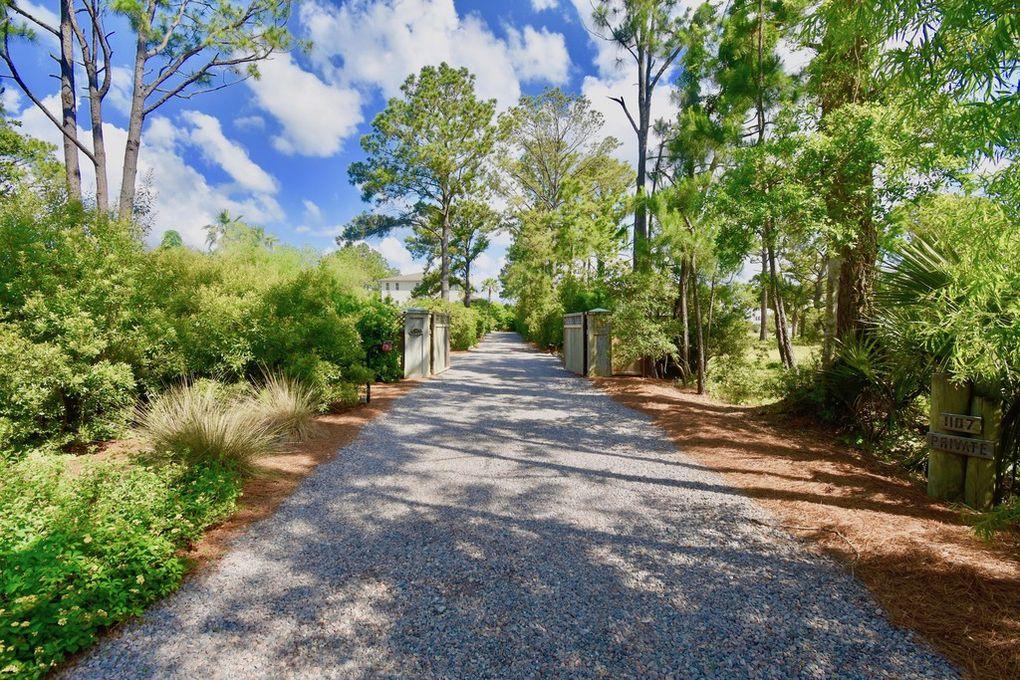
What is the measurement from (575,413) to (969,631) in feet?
17.7

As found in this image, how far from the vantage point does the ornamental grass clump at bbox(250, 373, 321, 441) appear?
18.5ft

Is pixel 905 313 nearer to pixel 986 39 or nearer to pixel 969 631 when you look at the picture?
pixel 986 39

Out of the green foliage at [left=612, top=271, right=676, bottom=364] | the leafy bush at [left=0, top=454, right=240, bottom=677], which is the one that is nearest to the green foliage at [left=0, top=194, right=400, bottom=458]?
the leafy bush at [left=0, top=454, right=240, bottom=677]

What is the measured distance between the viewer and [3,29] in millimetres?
9070

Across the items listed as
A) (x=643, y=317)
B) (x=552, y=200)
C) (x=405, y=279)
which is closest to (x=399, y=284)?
(x=405, y=279)

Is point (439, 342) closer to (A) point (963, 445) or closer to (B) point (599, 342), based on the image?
(B) point (599, 342)

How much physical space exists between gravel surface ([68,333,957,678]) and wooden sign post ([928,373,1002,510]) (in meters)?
1.52

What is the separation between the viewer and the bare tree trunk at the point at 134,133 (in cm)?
988

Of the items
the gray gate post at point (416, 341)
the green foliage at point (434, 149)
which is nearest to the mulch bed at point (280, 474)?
the gray gate post at point (416, 341)

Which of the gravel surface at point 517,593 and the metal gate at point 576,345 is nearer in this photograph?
the gravel surface at point 517,593

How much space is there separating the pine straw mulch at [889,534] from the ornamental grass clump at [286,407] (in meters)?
4.63

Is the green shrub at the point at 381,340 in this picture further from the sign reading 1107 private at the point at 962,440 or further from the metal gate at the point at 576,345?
the sign reading 1107 private at the point at 962,440

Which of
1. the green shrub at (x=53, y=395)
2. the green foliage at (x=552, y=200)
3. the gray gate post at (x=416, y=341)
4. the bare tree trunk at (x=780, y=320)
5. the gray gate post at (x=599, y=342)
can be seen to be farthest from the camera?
the green foliage at (x=552, y=200)

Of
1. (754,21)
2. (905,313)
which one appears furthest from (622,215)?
(905,313)
